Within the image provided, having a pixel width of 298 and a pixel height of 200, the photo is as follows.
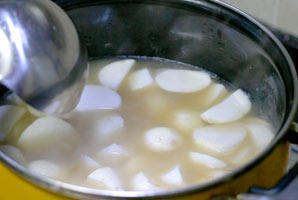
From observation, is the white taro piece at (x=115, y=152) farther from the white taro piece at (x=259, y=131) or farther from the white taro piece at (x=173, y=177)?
the white taro piece at (x=259, y=131)

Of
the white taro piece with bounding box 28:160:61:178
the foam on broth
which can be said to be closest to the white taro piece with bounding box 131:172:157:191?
the foam on broth

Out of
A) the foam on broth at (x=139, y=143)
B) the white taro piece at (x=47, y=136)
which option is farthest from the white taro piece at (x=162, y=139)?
the white taro piece at (x=47, y=136)

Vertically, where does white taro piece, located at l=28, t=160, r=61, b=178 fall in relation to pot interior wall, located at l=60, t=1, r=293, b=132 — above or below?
below

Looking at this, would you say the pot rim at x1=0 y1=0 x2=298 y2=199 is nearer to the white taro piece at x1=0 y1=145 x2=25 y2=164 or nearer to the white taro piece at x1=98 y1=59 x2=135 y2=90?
the white taro piece at x1=0 y1=145 x2=25 y2=164

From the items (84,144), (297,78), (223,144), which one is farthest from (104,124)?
(297,78)

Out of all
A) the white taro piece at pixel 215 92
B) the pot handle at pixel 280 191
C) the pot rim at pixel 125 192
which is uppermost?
the pot handle at pixel 280 191

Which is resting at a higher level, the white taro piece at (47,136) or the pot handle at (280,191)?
the pot handle at (280,191)
